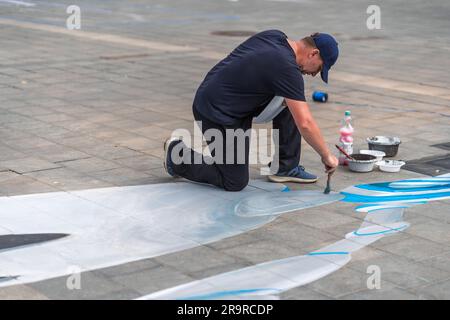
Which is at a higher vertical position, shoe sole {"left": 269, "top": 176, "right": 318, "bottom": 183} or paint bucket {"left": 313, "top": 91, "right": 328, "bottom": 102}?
paint bucket {"left": 313, "top": 91, "right": 328, "bottom": 102}

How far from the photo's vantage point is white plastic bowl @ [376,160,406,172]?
7.28 m

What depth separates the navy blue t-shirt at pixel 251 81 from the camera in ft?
20.5

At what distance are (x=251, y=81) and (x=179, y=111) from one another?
335 cm

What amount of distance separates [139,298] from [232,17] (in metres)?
16.2

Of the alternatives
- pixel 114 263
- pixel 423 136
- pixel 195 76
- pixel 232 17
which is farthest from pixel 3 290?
pixel 232 17

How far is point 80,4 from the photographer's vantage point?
22797mm

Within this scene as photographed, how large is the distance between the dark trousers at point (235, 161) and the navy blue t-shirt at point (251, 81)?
0.37 ft

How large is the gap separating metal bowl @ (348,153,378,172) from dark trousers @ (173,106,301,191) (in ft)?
1.85

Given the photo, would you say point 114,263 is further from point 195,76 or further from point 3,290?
point 195,76
